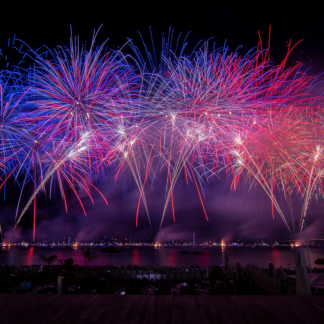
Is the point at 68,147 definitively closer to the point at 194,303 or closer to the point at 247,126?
the point at 247,126

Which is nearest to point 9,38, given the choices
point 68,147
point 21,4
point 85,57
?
point 21,4

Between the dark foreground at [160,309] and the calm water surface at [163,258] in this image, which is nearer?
the dark foreground at [160,309]

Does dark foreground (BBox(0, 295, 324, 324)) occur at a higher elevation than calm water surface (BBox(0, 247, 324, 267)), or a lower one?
higher

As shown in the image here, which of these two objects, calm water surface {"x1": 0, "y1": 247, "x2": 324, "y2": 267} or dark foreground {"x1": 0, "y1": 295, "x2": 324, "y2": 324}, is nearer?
dark foreground {"x1": 0, "y1": 295, "x2": 324, "y2": 324}

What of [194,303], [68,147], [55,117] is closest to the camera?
[194,303]

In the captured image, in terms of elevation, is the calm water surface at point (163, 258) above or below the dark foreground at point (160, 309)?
below

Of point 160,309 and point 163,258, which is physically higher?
point 160,309

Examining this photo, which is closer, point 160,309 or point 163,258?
point 160,309

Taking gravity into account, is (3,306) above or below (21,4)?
below
